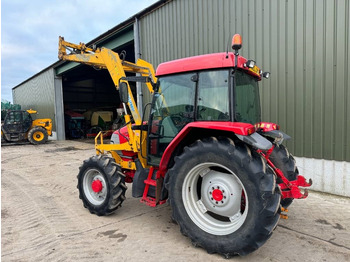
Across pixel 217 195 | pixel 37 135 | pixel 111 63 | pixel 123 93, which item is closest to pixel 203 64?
pixel 123 93

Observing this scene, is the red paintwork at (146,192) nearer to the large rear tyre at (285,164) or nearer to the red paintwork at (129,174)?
the red paintwork at (129,174)

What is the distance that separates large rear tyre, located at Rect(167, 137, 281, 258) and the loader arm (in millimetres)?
1367

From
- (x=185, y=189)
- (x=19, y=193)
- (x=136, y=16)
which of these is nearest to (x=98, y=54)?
(x=185, y=189)

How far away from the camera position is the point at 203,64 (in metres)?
2.72

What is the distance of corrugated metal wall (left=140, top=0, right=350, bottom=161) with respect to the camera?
4.39m

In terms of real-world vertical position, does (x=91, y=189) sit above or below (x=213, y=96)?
below

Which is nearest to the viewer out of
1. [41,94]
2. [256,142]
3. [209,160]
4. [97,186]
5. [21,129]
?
[256,142]

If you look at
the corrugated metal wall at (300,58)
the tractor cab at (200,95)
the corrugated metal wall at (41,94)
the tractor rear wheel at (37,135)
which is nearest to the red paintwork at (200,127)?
the tractor cab at (200,95)

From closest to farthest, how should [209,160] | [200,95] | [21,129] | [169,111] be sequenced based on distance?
[209,160]
[200,95]
[169,111]
[21,129]

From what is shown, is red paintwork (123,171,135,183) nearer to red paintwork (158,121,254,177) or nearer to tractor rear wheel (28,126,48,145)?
red paintwork (158,121,254,177)

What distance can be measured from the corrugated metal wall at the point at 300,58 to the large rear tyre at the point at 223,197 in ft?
9.48

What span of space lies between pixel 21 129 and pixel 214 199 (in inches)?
591

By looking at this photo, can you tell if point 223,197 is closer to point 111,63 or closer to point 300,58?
point 111,63

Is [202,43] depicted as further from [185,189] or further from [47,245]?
[47,245]
